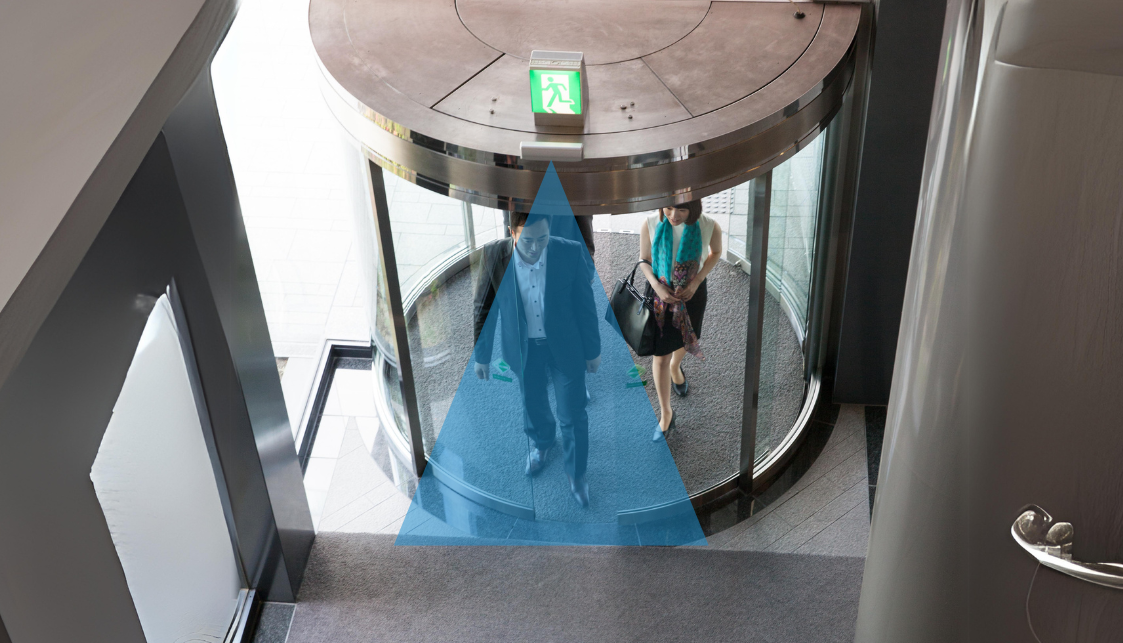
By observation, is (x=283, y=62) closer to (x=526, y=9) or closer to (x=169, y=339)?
(x=526, y=9)

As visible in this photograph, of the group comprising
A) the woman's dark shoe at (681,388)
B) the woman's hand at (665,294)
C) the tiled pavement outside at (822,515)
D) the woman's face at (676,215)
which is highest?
the woman's face at (676,215)

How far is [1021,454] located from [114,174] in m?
1.28

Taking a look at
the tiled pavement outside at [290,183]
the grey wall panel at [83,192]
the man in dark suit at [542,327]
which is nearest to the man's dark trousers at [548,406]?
the man in dark suit at [542,327]

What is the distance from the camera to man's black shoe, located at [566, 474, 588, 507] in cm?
443

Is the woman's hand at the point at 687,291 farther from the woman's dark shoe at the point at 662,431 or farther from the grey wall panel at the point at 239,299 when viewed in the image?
the grey wall panel at the point at 239,299

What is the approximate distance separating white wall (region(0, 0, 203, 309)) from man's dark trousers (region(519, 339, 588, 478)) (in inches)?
140

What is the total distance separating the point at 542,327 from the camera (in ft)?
13.2

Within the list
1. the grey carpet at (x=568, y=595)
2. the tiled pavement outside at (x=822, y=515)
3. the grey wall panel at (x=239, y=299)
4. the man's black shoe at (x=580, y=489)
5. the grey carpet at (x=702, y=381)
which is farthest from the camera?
the man's black shoe at (x=580, y=489)

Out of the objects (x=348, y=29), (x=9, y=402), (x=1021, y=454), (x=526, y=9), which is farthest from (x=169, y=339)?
(x=1021, y=454)

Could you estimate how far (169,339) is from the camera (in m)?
3.24
